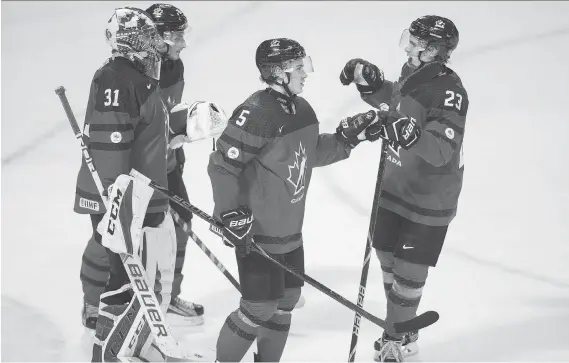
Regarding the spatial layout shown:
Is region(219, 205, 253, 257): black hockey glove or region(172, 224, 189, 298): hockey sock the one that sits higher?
region(172, 224, 189, 298): hockey sock

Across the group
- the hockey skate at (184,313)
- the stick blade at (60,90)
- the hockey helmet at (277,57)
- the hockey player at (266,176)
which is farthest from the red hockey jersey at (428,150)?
the stick blade at (60,90)

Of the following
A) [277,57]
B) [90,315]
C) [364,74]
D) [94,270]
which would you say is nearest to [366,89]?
[364,74]

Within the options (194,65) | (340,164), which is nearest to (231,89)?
(194,65)

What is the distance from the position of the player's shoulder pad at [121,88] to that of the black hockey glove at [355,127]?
0.64 meters

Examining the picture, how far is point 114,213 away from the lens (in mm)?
Result: 3121

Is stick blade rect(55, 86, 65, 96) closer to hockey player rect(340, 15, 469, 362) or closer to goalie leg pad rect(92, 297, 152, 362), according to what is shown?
goalie leg pad rect(92, 297, 152, 362)

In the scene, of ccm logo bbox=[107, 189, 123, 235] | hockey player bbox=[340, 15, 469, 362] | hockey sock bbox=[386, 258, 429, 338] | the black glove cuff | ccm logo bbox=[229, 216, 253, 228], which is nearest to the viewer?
ccm logo bbox=[229, 216, 253, 228]

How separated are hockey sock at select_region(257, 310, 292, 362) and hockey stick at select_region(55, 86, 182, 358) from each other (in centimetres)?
33

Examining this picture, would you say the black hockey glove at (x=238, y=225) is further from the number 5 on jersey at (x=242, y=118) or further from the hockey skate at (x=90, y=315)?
the hockey skate at (x=90, y=315)

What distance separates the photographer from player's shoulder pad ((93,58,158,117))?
3082mm

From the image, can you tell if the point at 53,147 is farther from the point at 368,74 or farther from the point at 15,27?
the point at 368,74

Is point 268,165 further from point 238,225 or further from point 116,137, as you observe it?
point 116,137

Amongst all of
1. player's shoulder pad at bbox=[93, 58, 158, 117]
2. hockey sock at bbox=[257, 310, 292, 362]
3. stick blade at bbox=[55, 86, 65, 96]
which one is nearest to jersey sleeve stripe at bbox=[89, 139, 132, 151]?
player's shoulder pad at bbox=[93, 58, 158, 117]

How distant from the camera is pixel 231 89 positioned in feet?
19.6
